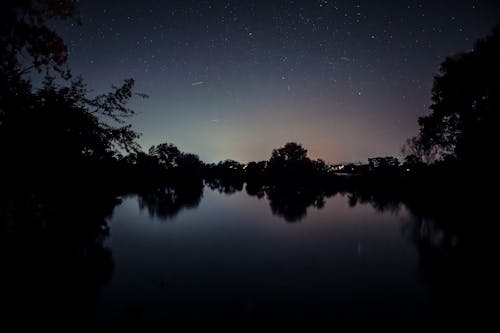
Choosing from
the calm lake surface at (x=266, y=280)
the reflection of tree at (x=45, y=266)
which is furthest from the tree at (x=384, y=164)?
the reflection of tree at (x=45, y=266)

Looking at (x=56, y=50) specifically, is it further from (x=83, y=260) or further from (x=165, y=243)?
(x=165, y=243)

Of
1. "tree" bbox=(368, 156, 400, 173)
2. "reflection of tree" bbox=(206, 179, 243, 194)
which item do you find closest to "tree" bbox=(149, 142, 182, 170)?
"reflection of tree" bbox=(206, 179, 243, 194)

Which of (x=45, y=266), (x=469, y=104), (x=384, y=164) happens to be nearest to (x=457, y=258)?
(x=45, y=266)

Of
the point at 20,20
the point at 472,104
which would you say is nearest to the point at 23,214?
the point at 20,20

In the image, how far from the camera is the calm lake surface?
6914mm

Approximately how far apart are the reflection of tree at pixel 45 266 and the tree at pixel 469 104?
2683 cm

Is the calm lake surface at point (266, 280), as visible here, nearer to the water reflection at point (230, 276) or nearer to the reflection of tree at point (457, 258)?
the water reflection at point (230, 276)

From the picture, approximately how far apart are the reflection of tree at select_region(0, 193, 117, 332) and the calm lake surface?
0.61 m

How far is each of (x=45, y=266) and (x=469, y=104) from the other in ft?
101

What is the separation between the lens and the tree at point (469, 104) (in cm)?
2073

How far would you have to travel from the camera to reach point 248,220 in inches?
891

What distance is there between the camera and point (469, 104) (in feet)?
76.4

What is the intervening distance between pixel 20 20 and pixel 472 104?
30.3m

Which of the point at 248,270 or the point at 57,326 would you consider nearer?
the point at 57,326
